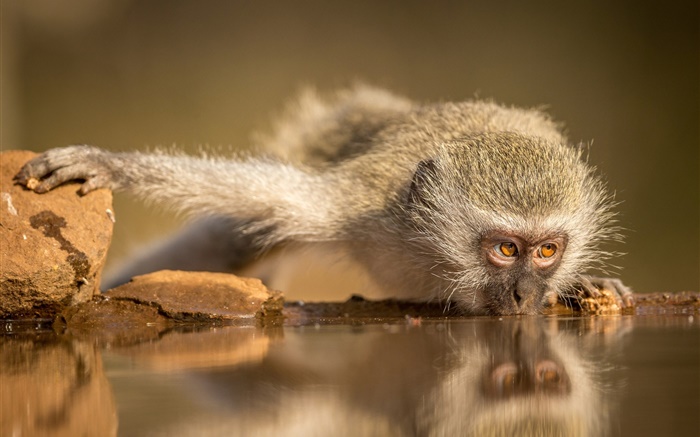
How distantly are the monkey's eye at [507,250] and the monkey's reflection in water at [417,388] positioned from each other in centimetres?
86

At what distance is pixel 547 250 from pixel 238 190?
1.44 m

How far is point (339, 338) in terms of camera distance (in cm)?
248

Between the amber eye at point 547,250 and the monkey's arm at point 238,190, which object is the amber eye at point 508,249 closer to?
the amber eye at point 547,250

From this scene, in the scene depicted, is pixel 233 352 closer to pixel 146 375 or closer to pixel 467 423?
pixel 146 375

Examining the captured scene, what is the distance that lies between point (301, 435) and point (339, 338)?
44.3 inches

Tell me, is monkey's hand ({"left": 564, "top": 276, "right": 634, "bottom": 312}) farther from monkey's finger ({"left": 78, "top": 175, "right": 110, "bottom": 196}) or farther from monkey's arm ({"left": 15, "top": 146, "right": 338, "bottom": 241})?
monkey's finger ({"left": 78, "top": 175, "right": 110, "bottom": 196})

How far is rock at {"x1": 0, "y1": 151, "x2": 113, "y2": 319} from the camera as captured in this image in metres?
2.97

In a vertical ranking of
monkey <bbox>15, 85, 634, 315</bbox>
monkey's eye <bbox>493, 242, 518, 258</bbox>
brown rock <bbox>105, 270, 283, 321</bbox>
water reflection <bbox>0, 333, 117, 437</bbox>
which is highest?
monkey <bbox>15, 85, 634, 315</bbox>

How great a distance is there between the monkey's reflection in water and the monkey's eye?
0.86 meters

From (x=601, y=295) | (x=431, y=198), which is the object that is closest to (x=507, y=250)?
(x=431, y=198)

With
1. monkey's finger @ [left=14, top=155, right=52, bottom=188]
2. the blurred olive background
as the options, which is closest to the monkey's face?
monkey's finger @ [left=14, top=155, right=52, bottom=188]

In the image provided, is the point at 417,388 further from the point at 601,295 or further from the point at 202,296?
the point at 601,295

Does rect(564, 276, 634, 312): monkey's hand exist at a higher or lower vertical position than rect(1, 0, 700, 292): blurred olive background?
lower

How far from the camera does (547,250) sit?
338 cm
